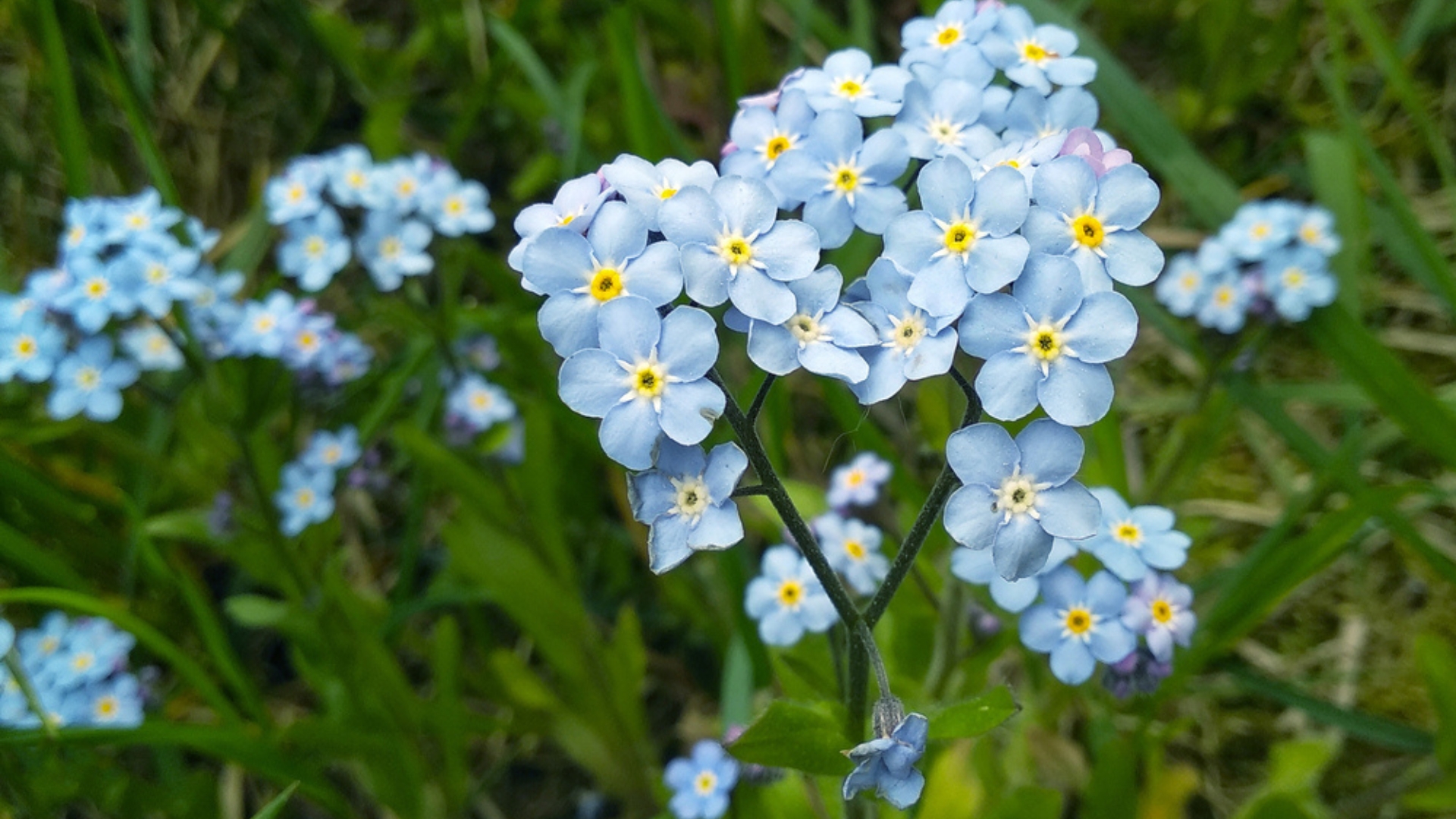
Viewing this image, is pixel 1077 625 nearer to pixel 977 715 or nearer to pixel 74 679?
pixel 977 715

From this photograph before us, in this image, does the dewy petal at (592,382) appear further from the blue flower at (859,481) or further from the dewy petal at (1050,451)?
the blue flower at (859,481)

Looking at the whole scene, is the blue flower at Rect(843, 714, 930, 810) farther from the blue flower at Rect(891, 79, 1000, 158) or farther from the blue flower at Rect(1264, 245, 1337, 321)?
the blue flower at Rect(1264, 245, 1337, 321)

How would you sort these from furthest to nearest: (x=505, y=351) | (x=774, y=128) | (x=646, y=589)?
(x=646, y=589) < (x=505, y=351) < (x=774, y=128)

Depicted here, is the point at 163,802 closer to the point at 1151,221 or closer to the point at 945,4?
the point at 945,4

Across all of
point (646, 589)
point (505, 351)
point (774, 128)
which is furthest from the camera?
point (646, 589)

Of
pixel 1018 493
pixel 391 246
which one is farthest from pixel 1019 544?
pixel 391 246

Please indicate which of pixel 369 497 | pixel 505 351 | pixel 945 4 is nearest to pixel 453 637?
pixel 505 351
